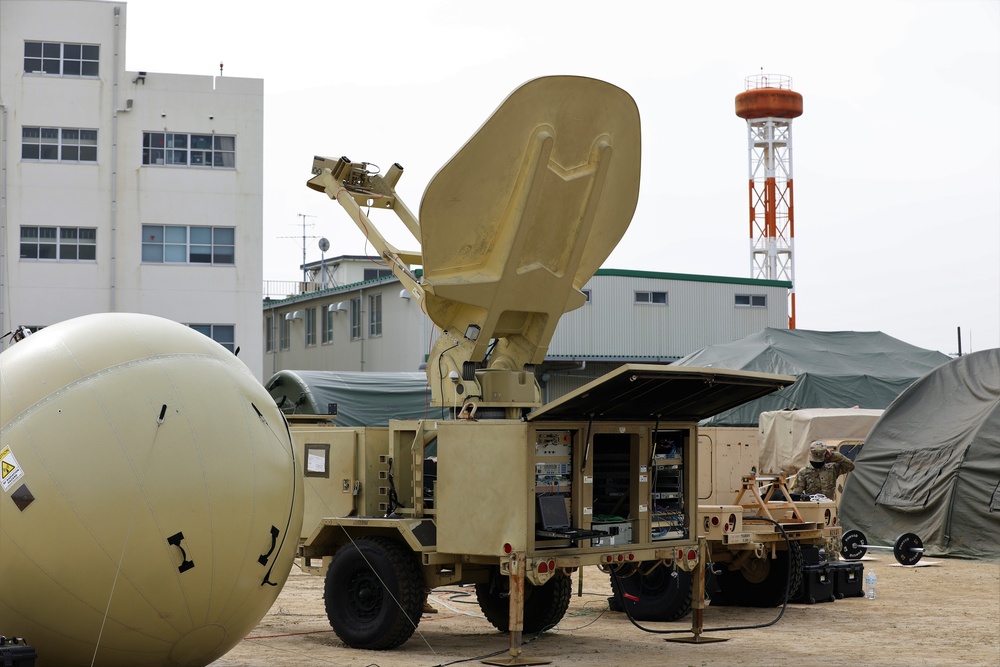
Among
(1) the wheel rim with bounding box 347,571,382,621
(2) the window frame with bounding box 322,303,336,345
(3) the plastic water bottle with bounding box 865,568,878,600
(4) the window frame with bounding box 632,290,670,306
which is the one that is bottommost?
(3) the plastic water bottle with bounding box 865,568,878,600

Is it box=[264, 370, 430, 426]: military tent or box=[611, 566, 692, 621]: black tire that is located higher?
box=[264, 370, 430, 426]: military tent

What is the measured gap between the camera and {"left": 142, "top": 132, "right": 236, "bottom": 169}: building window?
3984 cm

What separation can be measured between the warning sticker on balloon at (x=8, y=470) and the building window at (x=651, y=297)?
124 feet

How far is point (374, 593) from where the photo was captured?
13.0 m

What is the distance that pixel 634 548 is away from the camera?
12.8 meters

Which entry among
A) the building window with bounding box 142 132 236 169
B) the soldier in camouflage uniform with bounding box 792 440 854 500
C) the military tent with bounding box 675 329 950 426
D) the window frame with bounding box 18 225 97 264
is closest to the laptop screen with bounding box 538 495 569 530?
the soldier in camouflage uniform with bounding box 792 440 854 500

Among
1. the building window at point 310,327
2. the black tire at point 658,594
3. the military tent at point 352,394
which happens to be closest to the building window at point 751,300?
the building window at point 310,327

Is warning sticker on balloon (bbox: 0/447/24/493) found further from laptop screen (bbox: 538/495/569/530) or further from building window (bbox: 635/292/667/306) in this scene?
building window (bbox: 635/292/667/306)

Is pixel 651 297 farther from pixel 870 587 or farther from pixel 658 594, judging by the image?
pixel 658 594

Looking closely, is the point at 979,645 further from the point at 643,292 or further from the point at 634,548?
the point at 643,292

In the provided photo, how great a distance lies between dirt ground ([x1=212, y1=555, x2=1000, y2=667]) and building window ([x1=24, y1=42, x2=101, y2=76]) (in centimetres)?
2533

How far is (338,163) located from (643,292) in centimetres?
3122

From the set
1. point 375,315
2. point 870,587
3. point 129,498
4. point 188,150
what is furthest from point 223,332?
point 129,498

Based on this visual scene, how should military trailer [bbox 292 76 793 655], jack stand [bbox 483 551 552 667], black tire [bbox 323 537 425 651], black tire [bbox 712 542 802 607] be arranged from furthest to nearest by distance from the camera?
black tire [bbox 712 542 802 607], black tire [bbox 323 537 425 651], military trailer [bbox 292 76 793 655], jack stand [bbox 483 551 552 667]
